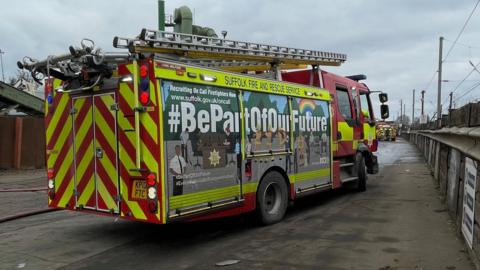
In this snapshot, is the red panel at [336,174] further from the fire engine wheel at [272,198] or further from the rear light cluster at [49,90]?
the rear light cluster at [49,90]

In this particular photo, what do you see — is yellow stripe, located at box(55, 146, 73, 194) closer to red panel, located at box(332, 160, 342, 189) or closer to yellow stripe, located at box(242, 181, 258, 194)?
yellow stripe, located at box(242, 181, 258, 194)

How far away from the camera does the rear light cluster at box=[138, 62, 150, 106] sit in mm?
5723

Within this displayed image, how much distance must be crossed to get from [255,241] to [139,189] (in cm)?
192

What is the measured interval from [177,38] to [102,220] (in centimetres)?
377

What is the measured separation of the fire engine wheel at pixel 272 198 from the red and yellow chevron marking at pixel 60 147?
9.60 feet

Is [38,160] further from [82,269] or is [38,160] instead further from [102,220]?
[82,269]

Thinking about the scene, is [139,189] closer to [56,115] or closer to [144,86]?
[144,86]

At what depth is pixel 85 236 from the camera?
7.24 metres

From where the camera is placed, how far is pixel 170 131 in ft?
19.1

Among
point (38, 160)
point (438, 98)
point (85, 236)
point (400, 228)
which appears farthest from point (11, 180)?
point (438, 98)

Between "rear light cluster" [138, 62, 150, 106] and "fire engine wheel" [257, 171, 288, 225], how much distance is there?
266 centimetres

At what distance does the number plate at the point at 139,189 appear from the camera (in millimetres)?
5848

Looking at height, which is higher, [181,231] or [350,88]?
[350,88]

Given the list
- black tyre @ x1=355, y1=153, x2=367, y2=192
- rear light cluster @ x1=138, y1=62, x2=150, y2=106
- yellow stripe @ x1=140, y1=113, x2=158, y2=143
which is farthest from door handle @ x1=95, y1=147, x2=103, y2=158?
black tyre @ x1=355, y1=153, x2=367, y2=192
